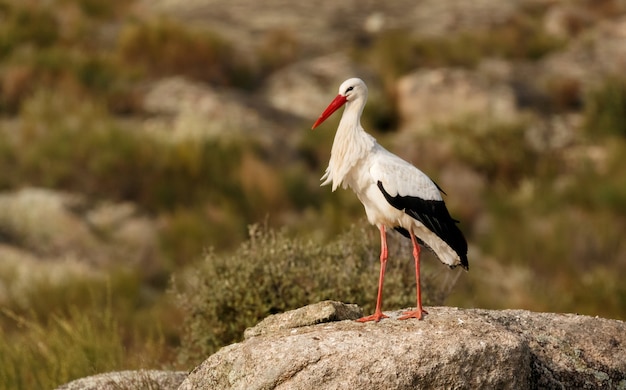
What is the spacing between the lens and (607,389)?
5.23 m

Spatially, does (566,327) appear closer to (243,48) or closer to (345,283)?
(345,283)

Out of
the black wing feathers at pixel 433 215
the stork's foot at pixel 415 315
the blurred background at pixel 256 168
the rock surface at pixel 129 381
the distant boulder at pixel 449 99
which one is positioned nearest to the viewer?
the stork's foot at pixel 415 315

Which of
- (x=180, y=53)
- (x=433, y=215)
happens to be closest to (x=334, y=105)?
(x=433, y=215)

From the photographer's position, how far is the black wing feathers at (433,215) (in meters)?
5.36

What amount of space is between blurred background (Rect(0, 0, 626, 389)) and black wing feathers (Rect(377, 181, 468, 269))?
172 cm

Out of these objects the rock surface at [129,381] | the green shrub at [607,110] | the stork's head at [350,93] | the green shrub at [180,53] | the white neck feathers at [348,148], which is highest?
the green shrub at [180,53]

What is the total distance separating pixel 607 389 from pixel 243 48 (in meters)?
18.1

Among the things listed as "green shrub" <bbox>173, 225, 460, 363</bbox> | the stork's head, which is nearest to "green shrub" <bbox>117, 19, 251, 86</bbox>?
"green shrub" <bbox>173, 225, 460, 363</bbox>

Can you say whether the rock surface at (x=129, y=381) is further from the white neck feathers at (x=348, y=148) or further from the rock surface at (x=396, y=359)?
the white neck feathers at (x=348, y=148)

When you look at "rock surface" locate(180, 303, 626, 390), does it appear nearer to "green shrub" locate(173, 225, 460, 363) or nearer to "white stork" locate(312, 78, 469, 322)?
"white stork" locate(312, 78, 469, 322)

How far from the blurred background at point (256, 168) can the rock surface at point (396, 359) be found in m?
2.03

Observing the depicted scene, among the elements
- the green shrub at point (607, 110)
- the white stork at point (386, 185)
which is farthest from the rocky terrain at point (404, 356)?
the green shrub at point (607, 110)

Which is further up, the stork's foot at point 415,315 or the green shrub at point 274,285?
the green shrub at point 274,285

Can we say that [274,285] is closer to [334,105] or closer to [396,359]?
[334,105]
